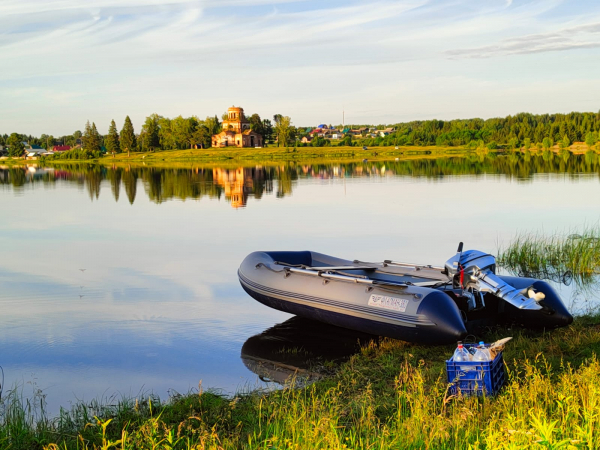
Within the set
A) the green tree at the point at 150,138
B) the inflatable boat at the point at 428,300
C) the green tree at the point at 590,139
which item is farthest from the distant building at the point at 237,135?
the inflatable boat at the point at 428,300

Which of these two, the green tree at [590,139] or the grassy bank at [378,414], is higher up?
the green tree at [590,139]

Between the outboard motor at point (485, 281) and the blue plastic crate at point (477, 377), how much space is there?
6.72ft

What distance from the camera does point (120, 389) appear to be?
7.72 metres

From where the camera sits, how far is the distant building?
11456cm

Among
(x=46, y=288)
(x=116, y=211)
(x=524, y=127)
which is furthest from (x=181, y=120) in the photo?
(x=46, y=288)

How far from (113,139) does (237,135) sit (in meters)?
22.1

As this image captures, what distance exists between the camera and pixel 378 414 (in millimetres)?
5816

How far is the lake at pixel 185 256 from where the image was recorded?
28.3ft

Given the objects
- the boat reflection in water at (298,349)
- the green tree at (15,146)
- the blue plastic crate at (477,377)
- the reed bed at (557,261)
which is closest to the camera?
the blue plastic crate at (477,377)

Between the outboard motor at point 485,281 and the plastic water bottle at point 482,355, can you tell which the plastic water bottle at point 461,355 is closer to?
the plastic water bottle at point 482,355

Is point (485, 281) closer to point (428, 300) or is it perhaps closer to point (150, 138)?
point (428, 300)

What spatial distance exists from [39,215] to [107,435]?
23.9 m

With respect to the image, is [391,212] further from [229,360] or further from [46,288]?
[229,360]

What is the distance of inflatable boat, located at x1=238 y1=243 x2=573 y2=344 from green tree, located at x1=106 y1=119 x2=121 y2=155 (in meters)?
107
